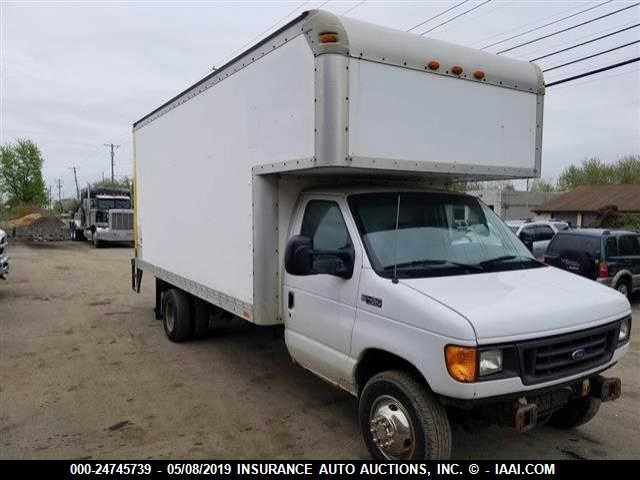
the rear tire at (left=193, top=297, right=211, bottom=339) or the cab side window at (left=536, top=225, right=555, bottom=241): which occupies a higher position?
the cab side window at (left=536, top=225, right=555, bottom=241)

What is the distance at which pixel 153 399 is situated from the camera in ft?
17.5

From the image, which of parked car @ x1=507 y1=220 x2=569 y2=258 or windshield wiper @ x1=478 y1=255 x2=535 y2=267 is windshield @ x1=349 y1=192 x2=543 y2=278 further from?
parked car @ x1=507 y1=220 x2=569 y2=258

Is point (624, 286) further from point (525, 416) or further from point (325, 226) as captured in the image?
point (525, 416)

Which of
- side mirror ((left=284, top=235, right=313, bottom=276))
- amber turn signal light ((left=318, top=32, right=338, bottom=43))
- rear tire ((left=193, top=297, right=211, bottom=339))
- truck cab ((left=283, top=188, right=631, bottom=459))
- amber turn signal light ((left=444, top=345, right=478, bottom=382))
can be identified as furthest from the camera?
rear tire ((left=193, top=297, right=211, bottom=339))

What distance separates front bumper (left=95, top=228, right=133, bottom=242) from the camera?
26500 millimetres

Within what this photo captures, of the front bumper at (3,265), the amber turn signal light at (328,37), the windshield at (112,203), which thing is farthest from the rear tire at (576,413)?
the windshield at (112,203)

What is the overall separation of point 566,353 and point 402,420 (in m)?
1.18

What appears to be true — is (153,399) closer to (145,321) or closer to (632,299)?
(145,321)

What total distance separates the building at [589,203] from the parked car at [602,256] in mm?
24328

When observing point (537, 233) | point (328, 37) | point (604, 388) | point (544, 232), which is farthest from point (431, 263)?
point (544, 232)

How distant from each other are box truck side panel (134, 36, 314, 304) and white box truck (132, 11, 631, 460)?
0.09 ft

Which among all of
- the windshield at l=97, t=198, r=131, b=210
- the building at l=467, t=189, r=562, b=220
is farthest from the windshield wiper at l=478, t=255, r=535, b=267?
the building at l=467, t=189, r=562, b=220

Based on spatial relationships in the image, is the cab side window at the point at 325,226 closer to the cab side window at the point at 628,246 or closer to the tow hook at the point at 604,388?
the tow hook at the point at 604,388
